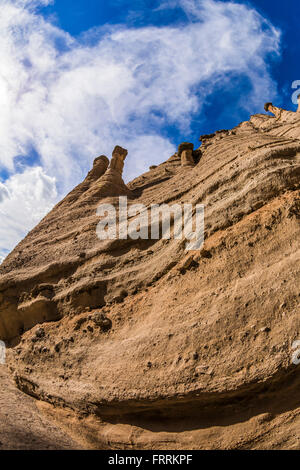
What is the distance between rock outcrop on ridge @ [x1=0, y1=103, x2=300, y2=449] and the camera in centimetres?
421

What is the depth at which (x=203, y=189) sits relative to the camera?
732 cm

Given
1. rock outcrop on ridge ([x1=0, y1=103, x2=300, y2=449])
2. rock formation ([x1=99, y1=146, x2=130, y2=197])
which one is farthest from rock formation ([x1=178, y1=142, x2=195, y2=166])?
rock outcrop on ridge ([x1=0, y1=103, x2=300, y2=449])

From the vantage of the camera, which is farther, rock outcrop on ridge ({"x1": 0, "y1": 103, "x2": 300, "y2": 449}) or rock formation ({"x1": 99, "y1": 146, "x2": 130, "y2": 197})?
rock formation ({"x1": 99, "y1": 146, "x2": 130, "y2": 197})

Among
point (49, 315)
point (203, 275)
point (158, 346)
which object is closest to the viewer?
point (158, 346)

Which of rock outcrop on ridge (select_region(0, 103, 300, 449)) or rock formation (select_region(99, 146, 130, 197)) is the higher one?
rock formation (select_region(99, 146, 130, 197))

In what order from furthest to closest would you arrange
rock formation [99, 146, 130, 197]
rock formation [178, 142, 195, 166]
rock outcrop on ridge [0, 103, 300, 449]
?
rock formation [178, 142, 195, 166]
rock formation [99, 146, 130, 197]
rock outcrop on ridge [0, 103, 300, 449]

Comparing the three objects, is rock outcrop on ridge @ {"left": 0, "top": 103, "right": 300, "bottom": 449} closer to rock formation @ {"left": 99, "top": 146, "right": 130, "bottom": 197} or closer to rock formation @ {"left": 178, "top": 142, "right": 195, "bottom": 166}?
rock formation @ {"left": 99, "top": 146, "right": 130, "bottom": 197}

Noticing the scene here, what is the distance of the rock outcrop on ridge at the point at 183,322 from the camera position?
421 centimetres
